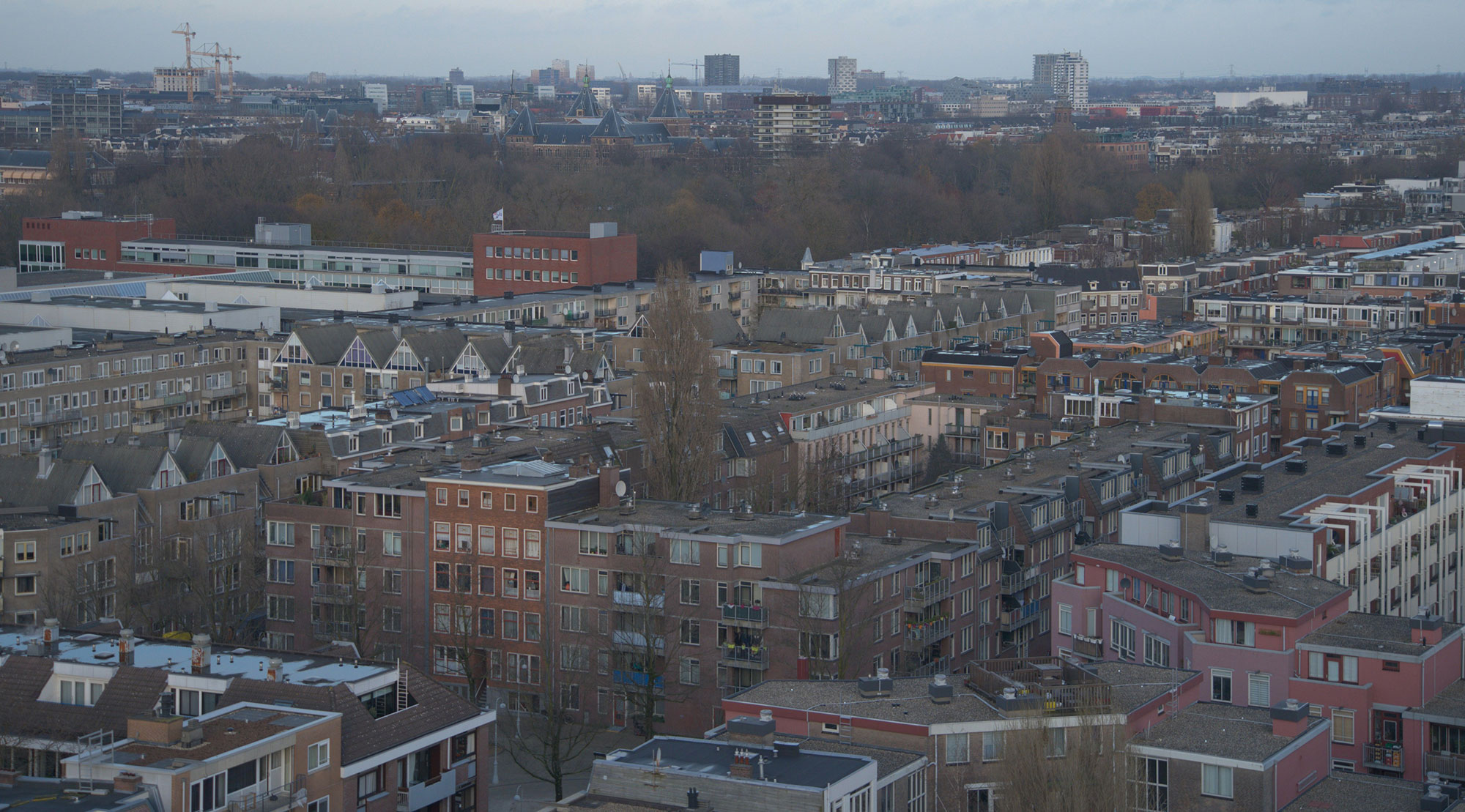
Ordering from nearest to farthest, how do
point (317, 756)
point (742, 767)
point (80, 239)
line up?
point (742, 767) → point (317, 756) → point (80, 239)

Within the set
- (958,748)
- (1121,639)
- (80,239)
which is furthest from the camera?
(80,239)

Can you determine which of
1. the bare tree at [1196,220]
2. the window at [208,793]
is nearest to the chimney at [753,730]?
the window at [208,793]

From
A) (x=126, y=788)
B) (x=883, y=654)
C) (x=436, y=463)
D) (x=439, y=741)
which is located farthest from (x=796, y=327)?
(x=126, y=788)

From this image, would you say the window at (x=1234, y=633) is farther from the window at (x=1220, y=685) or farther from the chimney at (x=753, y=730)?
the chimney at (x=753, y=730)

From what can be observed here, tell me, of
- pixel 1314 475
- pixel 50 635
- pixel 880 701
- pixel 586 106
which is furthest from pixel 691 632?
pixel 586 106

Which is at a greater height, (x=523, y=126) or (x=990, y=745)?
(x=523, y=126)

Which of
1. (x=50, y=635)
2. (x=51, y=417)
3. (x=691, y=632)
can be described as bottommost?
(x=691, y=632)

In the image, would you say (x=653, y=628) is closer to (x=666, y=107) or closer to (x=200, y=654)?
(x=200, y=654)
